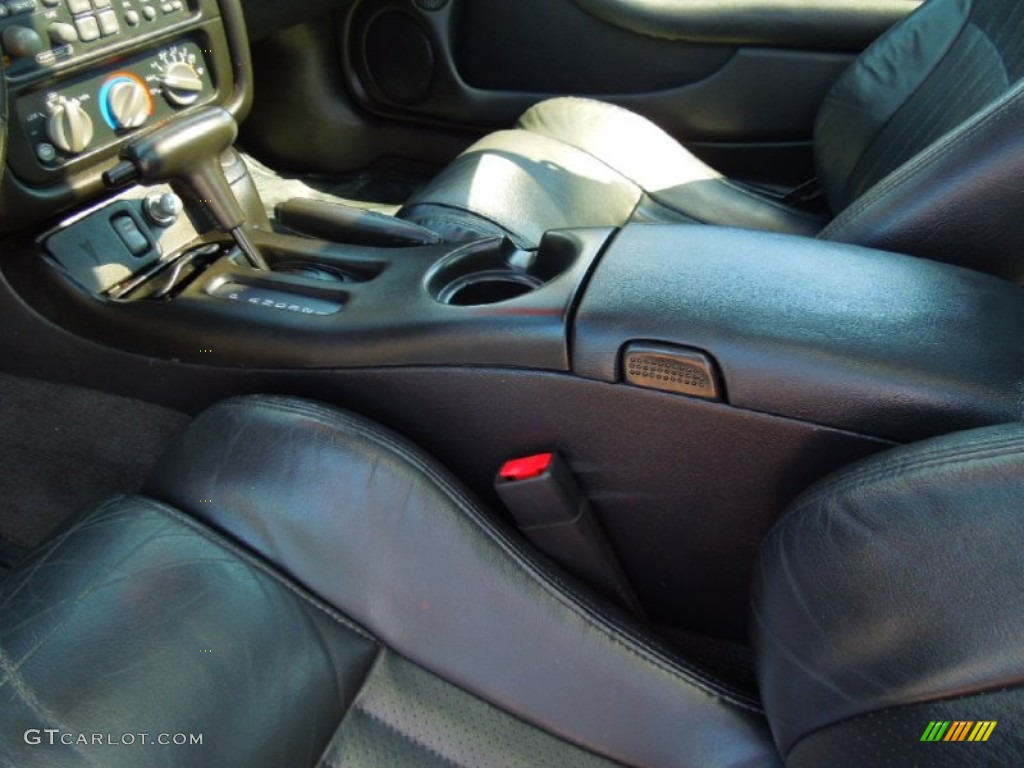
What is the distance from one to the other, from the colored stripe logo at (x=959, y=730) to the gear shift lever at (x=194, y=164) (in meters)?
0.78

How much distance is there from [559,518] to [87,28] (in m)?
0.65

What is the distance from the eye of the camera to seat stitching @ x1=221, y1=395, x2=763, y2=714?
751 millimetres

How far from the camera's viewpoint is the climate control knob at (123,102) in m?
0.96

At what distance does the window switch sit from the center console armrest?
0.54 metres

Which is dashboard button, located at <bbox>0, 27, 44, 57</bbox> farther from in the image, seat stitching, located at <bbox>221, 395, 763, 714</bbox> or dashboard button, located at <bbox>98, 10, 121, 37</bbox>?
seat stitching, located at <bbox>221, 395, 763, 714</bbox>

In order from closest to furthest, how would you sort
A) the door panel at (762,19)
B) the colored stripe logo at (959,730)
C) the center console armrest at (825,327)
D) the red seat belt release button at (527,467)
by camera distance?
1. the colored stripe logo at (959,730)
2. the center console armrest at (825,327)
3. the red seat belt release button at (527,467)
4. the door panel at (762,19)

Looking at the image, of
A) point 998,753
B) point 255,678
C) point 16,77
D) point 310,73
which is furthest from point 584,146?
point 998,753

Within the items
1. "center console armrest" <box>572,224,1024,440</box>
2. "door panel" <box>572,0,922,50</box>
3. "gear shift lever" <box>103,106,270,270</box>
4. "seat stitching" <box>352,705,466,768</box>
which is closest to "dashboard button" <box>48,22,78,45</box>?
"gear shift lever" <box>103,106,270,270</box>

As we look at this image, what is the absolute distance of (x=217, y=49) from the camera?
43.3 inches

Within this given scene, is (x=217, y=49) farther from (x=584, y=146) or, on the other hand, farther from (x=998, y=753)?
(x=998, y=753)

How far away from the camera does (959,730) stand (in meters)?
0.54

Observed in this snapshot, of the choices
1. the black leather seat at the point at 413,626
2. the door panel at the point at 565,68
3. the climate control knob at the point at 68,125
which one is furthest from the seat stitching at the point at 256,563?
the door panel at the point at 565,68

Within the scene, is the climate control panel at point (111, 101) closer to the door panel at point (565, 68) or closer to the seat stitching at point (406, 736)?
the seat stitching at point (406, 736)

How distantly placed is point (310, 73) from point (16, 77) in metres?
1.01
